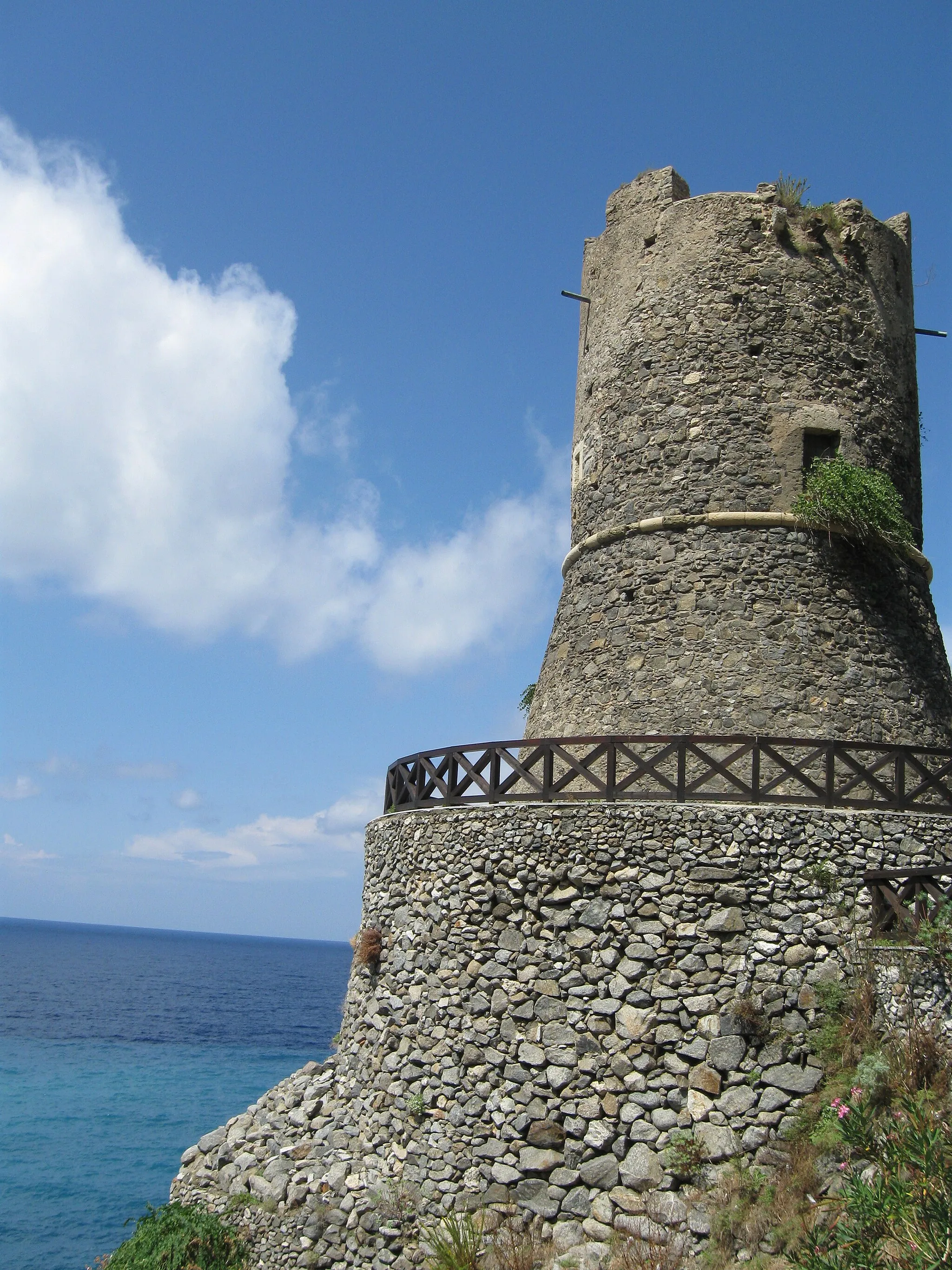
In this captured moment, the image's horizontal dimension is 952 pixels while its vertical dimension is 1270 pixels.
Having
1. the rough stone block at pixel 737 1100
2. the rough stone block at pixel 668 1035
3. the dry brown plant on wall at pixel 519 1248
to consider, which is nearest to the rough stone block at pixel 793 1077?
the rough stone block at pixel 737 1100

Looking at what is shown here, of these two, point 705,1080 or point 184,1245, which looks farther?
point 184,1245

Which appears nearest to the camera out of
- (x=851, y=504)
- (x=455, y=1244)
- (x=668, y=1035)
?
(x=455, y=1244)

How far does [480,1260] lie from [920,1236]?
16.4 feet

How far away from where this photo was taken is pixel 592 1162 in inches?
400

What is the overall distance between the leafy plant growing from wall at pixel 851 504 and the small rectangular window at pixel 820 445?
19 cm

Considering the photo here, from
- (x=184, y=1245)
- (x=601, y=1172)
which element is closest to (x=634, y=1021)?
(x=601, y=1172)

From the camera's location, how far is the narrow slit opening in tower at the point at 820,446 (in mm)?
14875

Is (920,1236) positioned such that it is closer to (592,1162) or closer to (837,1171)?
(837,1171)

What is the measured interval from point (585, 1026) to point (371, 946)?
3677mm

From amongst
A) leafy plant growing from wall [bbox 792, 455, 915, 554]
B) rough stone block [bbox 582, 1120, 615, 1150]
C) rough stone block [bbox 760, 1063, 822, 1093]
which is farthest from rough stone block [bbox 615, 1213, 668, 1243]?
leafy plant growing from wall [bbox 792, 455, 915, 554]

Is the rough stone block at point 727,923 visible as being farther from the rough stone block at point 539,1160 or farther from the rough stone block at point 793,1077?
the rough stone block at point 539,1160

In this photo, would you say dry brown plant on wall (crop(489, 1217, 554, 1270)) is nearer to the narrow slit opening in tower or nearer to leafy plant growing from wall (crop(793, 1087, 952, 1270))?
leafy plant growing from wall (crop(793, 1087, 952, 1270))

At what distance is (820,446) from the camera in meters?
15.0

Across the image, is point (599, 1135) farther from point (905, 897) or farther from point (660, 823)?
point (905, 897)
